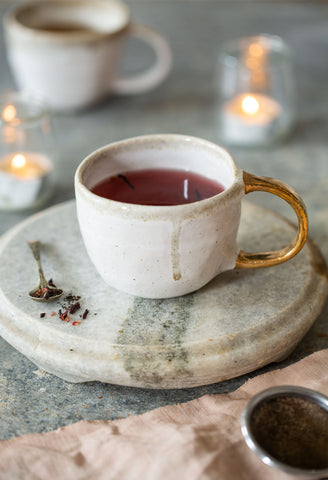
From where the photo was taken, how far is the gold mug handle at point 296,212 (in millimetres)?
605

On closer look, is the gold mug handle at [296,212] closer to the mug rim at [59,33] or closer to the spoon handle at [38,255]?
the spoon handle at [38,255]

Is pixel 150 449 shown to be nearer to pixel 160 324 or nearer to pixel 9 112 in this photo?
pixel 160 324

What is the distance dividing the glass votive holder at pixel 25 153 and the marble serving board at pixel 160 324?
22cm

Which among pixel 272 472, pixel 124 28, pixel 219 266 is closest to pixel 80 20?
pixel 124 28

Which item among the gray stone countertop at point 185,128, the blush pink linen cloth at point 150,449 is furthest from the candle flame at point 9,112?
the blush pink linen cloth at point 150,449

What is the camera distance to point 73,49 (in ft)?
3.57

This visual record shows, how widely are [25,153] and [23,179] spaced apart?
0.08 meters

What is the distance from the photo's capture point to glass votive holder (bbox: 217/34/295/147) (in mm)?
1111

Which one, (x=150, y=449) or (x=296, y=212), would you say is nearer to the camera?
(x=150, y=449)

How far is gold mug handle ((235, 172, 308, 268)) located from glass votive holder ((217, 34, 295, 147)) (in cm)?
51

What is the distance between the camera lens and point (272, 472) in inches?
18.7

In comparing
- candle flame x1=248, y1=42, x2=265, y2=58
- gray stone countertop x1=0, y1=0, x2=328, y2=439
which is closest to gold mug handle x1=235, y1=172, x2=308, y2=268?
gray stone countertop x1=0, y1=0, x2=328, y2=439

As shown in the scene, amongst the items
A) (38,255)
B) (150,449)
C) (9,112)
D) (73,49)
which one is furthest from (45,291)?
(73,49)

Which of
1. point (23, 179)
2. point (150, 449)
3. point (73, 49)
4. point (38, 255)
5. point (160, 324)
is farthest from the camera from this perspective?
point (73, 49)
